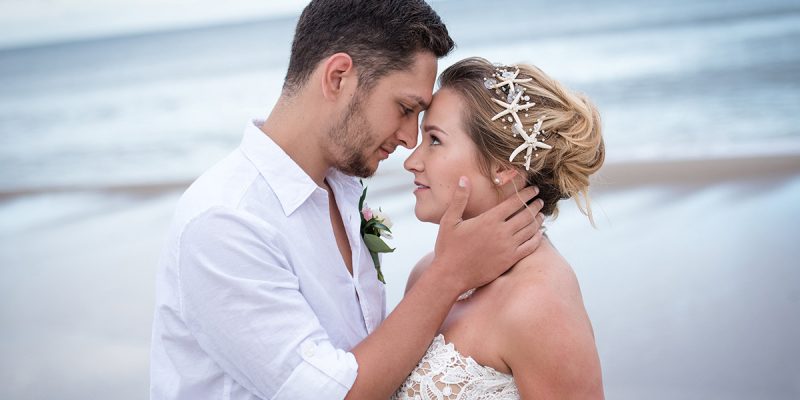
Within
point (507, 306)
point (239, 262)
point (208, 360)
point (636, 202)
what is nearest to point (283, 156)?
point (239, 262)

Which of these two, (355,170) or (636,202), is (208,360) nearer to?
(355,170)

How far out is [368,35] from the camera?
9.07ft

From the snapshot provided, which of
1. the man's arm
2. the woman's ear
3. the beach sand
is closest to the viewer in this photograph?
the man's arm

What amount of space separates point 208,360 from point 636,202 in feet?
19.7

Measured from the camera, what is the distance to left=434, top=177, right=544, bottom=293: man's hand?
8.61 ft

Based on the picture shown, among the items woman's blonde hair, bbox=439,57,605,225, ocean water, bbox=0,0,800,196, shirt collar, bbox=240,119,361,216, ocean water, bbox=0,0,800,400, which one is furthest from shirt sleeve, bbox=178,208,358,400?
ocean water, bbox=0,0,800,196

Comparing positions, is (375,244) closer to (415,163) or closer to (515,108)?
(415,163)

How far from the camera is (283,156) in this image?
2686 mm

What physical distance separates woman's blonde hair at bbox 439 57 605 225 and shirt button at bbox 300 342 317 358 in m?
0.93

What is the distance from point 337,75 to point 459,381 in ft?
3.63

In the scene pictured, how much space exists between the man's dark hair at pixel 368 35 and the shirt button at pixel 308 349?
918 mm

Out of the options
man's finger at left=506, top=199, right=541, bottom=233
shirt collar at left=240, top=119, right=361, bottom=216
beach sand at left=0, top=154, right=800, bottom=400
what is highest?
shirt collar at left=240, top=119, right=361, bottom=216

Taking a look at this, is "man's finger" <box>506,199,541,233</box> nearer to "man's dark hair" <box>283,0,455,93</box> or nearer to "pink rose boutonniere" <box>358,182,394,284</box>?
"pink rose boutonniere" <box>358,182,394,284</box>

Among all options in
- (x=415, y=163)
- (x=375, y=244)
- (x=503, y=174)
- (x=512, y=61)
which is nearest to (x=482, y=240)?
(x=503, y=174)
